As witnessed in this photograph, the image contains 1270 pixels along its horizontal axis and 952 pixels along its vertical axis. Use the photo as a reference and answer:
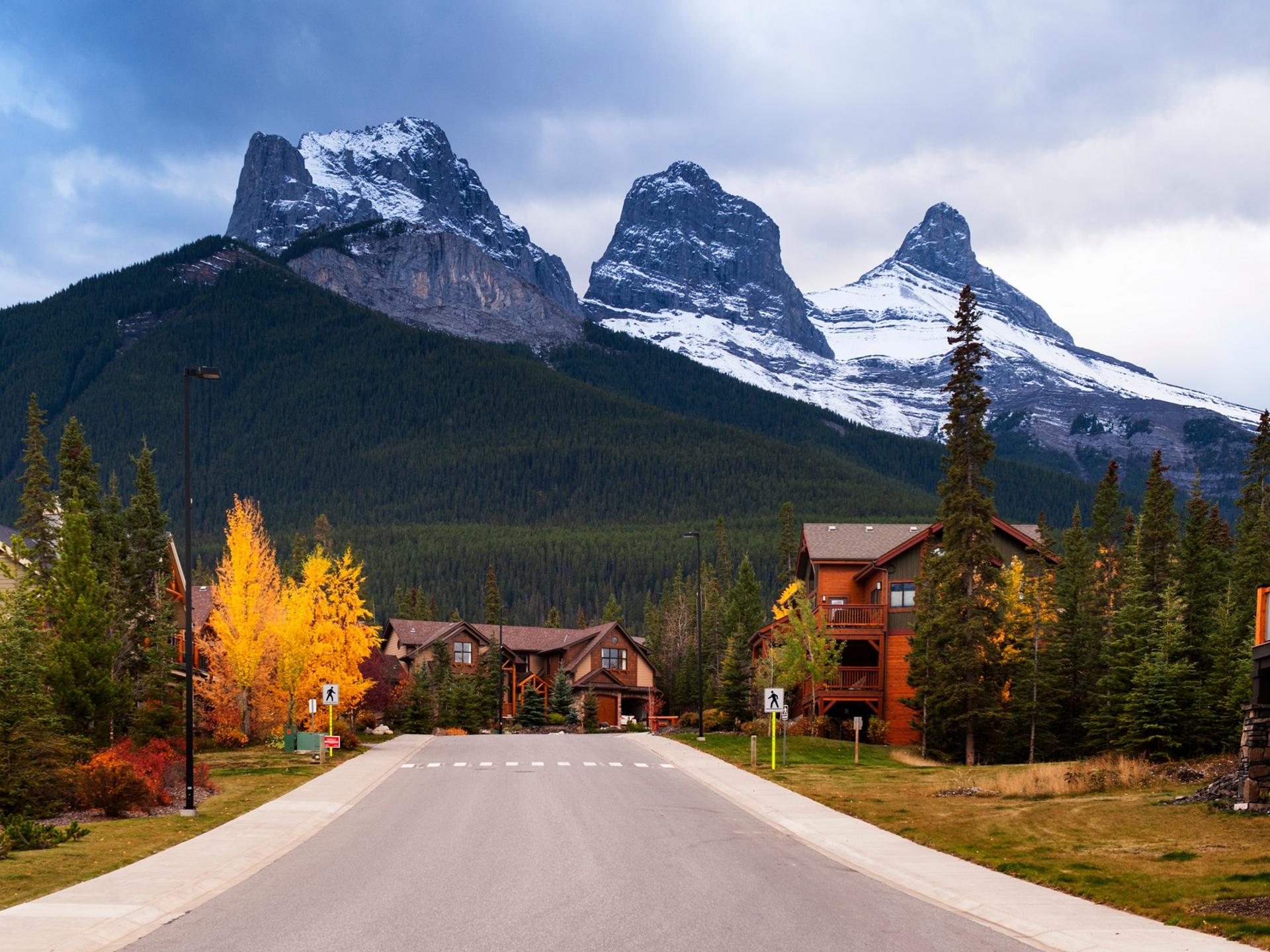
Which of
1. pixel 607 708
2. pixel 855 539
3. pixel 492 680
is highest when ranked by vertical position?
pixel 855 539

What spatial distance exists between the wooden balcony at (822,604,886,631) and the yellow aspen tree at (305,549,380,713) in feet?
68.9

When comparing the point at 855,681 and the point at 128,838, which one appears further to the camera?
the point at 855,681

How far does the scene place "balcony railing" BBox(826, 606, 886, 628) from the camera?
5934 cm

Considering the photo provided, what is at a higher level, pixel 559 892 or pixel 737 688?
pixel 559 892

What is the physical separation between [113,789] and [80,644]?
41.2 ft

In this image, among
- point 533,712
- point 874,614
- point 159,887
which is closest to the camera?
point 159,887

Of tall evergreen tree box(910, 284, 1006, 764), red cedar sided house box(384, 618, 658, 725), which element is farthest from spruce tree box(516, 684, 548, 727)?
tall evergreen tree box(910, 284, 1006, 764)

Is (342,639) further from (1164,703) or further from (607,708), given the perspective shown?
(607,708)

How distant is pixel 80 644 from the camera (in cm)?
3669

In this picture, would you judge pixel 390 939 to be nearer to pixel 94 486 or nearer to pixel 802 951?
pixel 802 951

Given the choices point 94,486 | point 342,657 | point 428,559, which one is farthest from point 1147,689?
point 428,559

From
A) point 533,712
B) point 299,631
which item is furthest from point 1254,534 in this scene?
point 533,712

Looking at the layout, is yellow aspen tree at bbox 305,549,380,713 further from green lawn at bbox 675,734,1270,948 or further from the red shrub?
the red shrub

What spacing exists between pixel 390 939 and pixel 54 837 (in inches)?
406
